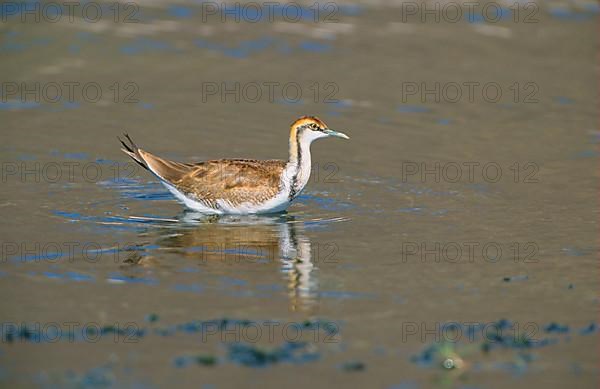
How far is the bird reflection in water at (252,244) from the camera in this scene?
41.2ft

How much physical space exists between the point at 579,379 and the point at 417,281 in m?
2.89

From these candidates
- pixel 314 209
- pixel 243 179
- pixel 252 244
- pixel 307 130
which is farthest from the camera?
pixel 314 209

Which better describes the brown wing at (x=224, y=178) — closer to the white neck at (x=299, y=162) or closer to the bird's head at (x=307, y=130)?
the white neck at (x=299, y=162)

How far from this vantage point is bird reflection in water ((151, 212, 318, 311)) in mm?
12562

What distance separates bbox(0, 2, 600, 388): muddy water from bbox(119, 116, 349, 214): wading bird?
0.28 m

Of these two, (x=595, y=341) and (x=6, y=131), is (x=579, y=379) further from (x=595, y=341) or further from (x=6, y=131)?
(x=6, y=131)

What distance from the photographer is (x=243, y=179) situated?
15508 millimetres

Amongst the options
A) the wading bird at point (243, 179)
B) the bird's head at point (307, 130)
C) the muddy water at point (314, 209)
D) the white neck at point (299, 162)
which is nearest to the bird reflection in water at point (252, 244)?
the muddy water at point (314, 209)

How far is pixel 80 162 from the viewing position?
701 inches

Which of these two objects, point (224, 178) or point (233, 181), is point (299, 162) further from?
point (224, 178)

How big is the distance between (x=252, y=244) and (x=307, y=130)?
2.34m

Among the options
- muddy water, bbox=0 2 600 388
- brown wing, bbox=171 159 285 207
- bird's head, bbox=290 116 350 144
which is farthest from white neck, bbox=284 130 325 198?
muddy water, bbox=0 2 600 388

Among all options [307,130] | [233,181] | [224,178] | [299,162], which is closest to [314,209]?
[299,162]

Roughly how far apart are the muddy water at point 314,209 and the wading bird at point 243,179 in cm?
28
